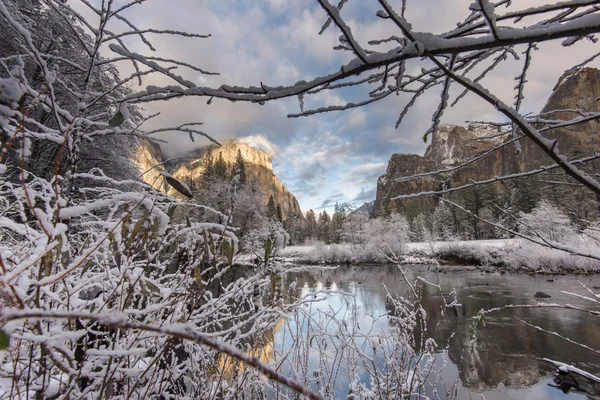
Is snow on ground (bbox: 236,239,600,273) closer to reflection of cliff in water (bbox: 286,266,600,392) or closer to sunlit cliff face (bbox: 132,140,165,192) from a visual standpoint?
reflection of cliff in water (bbox: 286,266,600,392)

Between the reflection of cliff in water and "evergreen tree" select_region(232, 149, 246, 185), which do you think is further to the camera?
the reflection of cliff in water

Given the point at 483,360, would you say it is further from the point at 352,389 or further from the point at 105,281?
the point at 105,281

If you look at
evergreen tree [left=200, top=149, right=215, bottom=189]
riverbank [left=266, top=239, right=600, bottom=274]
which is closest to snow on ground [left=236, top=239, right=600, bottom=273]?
riverbank [left=266, top=239, right=600, bottom=274]

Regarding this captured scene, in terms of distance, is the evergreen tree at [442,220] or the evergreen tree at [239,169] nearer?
the evergreen tree at [239,169]

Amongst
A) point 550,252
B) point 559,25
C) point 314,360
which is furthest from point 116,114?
point 550,252

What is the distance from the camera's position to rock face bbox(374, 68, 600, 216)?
59.6 inches

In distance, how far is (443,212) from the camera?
37.7 metres

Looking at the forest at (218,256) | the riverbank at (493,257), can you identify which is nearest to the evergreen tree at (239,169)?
the forest at (218,256)

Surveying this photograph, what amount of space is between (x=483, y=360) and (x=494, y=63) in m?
7.10

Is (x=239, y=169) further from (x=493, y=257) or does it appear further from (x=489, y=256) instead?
(x=493, y=257)

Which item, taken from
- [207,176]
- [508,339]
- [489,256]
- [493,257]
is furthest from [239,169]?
[207,176]

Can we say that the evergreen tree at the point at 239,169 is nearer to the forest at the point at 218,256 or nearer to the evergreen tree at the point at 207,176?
the forest at the point at 218,256

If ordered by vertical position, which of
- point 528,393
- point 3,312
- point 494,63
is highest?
point 494,63

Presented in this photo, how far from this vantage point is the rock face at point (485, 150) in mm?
1513
